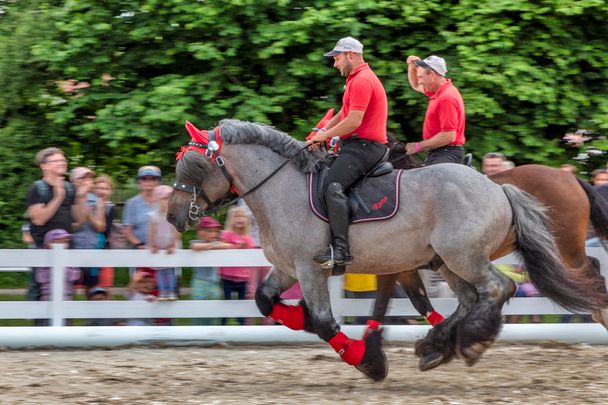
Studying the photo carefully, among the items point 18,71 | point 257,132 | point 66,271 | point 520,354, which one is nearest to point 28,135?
point 18,71

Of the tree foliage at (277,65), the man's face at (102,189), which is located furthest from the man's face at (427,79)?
the man's face at (102,189)

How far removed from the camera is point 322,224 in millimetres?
6746

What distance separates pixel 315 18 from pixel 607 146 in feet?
11.5

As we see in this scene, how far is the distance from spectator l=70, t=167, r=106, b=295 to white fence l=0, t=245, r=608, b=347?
369mm

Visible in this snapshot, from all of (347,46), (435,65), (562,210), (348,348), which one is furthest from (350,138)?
(562,210)

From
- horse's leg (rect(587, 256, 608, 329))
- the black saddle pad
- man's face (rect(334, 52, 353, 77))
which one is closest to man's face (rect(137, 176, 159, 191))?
the black saddle pad

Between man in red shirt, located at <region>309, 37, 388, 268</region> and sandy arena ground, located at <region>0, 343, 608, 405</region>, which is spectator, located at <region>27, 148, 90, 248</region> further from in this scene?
man in red shirt, located at <region>309, 37, 388, 268</region>

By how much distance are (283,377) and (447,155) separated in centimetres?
215

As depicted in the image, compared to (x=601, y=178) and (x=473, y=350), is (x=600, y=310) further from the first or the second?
(x=601, y=178)

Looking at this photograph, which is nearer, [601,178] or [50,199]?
[50,199]

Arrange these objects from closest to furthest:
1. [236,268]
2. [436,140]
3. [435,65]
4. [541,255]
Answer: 1. [541,255]
2. [436,140]
3. [435,65]
4. [236,268]

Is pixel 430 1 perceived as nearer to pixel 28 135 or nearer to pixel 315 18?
pixel 315 18

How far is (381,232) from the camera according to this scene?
6.77 meters

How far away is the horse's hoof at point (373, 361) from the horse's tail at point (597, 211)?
2243 mm
